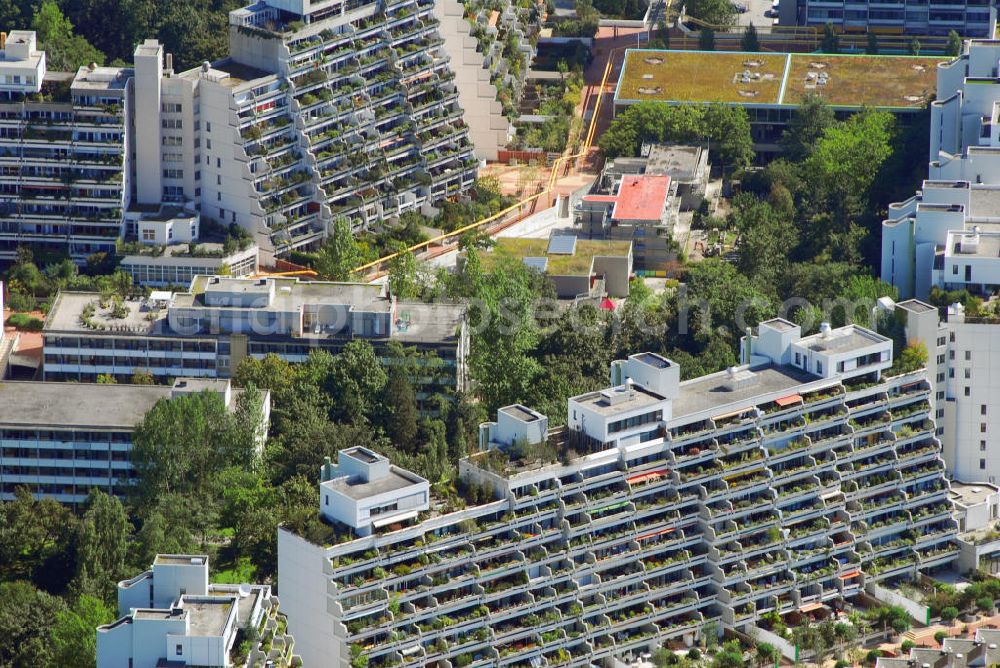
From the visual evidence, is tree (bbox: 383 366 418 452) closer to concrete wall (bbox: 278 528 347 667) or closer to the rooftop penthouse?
concrete wall (bbox: 278 528 347 667)

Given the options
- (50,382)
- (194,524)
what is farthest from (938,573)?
(50,382)

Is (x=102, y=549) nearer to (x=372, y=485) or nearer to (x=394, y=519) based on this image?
(x=372, y=485)

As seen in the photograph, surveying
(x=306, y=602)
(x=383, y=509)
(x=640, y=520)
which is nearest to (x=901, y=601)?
(x=640, y=520)

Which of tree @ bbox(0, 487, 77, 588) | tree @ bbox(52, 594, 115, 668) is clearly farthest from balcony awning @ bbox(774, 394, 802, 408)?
tree @ bbox(0, 487, 77, 588)

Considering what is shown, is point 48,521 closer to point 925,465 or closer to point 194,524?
point 194,524

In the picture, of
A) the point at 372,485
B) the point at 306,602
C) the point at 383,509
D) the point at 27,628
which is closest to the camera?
the point at 306,602
